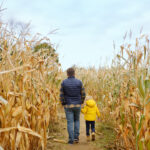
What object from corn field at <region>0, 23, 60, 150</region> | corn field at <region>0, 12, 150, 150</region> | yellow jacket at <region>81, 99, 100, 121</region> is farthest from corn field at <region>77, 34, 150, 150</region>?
corn field at <region>0, 23, 60, 150</region>

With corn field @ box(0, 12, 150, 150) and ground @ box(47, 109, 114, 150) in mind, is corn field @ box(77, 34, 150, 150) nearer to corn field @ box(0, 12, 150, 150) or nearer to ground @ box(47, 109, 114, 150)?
corn field @ box(0, 12, 150, 150)

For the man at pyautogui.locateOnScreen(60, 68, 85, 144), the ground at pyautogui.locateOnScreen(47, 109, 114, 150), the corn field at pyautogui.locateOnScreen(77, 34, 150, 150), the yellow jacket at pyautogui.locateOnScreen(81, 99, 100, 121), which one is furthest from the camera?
the yellow jacket at pyautogui.locateOnScreen(81, 99, 100, 121)

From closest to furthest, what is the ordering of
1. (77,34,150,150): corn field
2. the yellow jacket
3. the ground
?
(77,34,150,150): corn field, the ground, the yellow jacket

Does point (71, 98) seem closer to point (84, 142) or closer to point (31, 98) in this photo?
point (84, 142)

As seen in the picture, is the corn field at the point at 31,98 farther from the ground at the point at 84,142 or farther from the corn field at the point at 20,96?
the ground at the point at 84,142

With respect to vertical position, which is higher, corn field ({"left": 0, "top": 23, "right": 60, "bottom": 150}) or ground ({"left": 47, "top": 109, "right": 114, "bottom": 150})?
corn field ({"left": 0, "top": 23, "right": 60, "bottom": 150})

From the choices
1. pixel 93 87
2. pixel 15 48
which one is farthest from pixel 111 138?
pixel 93 87

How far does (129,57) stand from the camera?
9.19 feet

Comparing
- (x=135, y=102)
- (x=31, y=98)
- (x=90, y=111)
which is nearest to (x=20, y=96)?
(x=31, y=98)

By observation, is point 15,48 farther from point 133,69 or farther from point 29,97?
point 133,69

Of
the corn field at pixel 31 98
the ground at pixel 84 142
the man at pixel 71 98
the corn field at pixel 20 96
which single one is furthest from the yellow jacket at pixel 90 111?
the corn field at pixel 20 96

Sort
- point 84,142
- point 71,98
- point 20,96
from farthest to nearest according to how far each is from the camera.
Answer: point 84,142, point 71,98, point 20,96

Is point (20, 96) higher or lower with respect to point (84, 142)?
higher

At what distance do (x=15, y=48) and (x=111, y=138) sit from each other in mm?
2840
